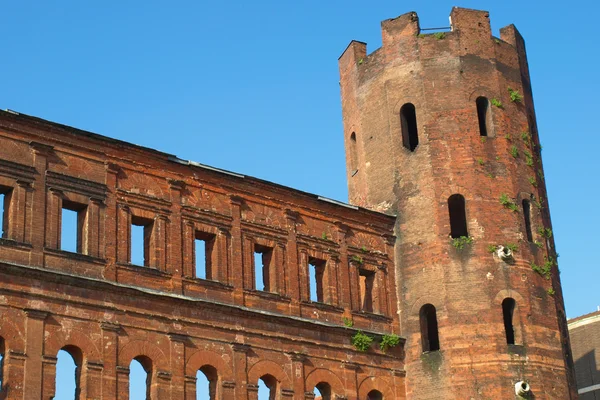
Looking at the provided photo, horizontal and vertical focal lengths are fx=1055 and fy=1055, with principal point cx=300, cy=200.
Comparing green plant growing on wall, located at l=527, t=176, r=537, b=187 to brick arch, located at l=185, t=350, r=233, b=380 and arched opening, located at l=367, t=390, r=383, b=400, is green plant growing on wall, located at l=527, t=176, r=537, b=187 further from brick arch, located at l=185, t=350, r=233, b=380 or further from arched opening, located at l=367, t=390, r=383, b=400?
brick arch, located at l=185, t=350, r=233, b=380

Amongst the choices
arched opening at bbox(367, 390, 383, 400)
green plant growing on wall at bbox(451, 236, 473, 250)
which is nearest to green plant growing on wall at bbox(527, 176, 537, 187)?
green plant growing on wall at bbox(451, 236, 473, 250)

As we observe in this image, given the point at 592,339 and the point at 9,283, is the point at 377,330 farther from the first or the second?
the point at 592,339

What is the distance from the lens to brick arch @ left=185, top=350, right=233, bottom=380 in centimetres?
2577

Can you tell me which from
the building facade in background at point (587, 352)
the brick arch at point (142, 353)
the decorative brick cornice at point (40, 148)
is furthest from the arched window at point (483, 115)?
the building facade in background at point (587, 352)

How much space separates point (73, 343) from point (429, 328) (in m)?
11.6

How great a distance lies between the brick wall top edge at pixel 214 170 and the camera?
24.8 metres

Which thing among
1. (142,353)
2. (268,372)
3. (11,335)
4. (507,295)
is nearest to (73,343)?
(11,335)

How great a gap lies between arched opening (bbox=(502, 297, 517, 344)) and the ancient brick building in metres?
0.06

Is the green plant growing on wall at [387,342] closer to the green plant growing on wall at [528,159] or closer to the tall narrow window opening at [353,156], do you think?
the tall narrow window opening at [353,156]

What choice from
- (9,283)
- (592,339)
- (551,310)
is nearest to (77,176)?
(9,283)

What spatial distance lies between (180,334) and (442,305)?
819 cm

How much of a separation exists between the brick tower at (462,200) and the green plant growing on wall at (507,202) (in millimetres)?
30

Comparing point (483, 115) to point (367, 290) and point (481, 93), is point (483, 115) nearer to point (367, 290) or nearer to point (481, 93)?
point (481, 93)

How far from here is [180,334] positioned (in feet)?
84.4
